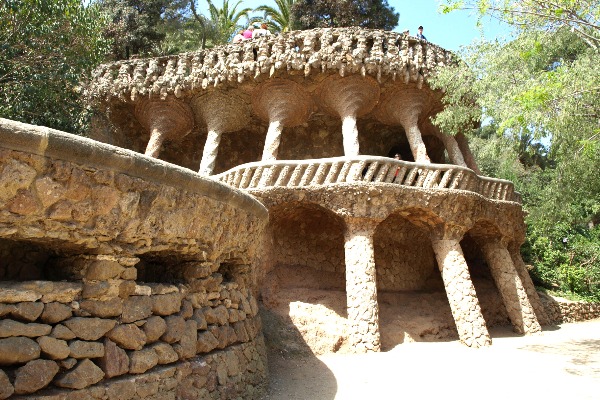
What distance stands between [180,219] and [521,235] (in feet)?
27.8

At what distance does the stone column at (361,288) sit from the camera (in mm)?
6676

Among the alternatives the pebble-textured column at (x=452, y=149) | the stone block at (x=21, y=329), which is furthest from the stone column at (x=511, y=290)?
the stone block at (x=21, y=329)

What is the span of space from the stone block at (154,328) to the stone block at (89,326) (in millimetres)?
295

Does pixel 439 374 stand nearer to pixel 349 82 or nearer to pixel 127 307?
pixel 127 307

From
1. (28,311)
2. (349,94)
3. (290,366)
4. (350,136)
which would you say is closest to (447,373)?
(290,366)

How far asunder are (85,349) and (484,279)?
390 inches

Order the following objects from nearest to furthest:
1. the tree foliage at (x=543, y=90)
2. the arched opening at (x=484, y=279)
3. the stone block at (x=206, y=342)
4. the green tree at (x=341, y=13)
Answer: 1. the stone block at (x=206, y=342)
2. the tree foliage at (x=543, y=90)
3. the arched opening at (x=484, y=279)
4. the green tree at (x=341, y=13)

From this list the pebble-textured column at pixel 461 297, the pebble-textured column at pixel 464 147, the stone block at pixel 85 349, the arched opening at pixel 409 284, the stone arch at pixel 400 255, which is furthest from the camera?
the pebble-textured column at pixel 464 147

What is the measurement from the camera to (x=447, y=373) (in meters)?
5.52

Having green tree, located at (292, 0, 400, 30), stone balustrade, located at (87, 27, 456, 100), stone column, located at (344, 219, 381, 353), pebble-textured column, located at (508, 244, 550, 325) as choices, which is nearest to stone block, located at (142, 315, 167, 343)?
stone column, located at (344, 219, 381, 353)

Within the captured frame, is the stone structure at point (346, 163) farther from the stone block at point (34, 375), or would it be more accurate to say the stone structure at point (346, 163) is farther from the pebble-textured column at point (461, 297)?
the stone block at point (34, 375)

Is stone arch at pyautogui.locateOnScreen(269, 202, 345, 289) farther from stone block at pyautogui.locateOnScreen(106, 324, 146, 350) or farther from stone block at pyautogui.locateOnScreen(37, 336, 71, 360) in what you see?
stone block at pyautogui.locateOnScreen(37, 336, 71, 360)

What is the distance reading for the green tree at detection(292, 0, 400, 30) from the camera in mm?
16688

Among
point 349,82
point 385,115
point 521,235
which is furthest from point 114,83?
point 521,235
